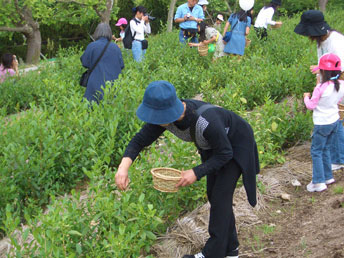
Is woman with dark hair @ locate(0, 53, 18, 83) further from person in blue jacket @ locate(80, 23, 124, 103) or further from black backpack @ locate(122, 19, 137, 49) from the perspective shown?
person in blue jacket @ locate(80, 23, 124, 103)

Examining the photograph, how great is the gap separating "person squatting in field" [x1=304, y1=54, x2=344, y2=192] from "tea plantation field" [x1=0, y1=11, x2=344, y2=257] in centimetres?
59

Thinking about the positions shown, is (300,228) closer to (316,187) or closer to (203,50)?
(316,187)

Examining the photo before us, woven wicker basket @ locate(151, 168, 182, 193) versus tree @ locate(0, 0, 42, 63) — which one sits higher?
woven wicker basket @ locate(151, 168, 182, 193)

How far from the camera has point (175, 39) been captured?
10789 mm

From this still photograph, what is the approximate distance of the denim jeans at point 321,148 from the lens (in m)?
4.43

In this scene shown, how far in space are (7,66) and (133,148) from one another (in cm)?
633

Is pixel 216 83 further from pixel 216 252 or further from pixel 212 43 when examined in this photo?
pixel 216 252

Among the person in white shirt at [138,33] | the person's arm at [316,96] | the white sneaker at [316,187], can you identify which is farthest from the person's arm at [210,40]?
the white sneaker at [316,187]

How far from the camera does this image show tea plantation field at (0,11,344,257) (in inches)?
122

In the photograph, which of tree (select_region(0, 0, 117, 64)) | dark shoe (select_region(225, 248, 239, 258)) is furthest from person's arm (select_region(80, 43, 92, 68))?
tree (select_region(0, 0, 117, 64))

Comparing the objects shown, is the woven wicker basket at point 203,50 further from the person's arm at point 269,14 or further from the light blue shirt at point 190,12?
the person's arm at point 269,14

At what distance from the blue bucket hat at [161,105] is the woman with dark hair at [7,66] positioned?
20.8 ft

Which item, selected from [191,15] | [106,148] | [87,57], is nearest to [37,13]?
[191,15]

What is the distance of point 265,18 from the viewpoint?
10.0 meters
